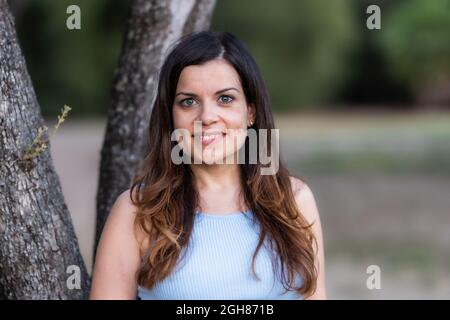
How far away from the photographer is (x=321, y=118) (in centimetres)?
2570

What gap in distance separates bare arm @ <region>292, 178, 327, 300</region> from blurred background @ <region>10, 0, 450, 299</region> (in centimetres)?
417

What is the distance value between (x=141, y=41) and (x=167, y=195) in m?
1.03

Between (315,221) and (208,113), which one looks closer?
(208,113)

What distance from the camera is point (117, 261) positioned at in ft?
7.27

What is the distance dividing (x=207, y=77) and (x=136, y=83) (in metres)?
0.93

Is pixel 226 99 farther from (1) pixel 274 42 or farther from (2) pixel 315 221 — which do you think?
(1) pixel 274 42

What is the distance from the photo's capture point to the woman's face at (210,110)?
2314 millimetres

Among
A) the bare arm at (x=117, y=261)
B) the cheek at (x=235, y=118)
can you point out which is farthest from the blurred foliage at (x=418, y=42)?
the bare arm at (x=117, y=261)

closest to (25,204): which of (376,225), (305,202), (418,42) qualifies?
(305,202)

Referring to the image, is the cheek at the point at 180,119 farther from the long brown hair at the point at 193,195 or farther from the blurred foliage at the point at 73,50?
the blurred foliage at the point at 73,50

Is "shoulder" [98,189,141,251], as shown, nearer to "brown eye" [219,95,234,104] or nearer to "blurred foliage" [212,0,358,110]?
"brown eye" [219,95,234,104]

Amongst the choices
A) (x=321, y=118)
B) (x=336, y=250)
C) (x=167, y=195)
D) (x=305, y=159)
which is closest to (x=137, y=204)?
(x=167, y=195)

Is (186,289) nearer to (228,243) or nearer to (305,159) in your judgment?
(228,243)

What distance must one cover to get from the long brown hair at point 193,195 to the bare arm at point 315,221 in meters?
0.02
